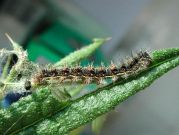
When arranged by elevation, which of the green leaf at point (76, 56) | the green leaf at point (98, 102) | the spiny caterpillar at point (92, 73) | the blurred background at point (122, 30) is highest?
the blurred background at point (122, 30)

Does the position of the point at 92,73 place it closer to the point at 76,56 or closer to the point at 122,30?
the point at 76,56

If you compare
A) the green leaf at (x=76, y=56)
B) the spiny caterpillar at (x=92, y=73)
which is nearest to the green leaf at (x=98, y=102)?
the spiny caterpillar at (x=92, y=73)

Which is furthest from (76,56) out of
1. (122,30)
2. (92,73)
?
(122,30)

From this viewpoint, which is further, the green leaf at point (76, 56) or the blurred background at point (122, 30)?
the blurred background at point (122, 30)

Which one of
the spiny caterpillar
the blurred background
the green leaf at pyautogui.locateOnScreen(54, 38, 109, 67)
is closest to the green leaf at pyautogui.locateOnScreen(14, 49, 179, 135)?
the spiny caterpillar

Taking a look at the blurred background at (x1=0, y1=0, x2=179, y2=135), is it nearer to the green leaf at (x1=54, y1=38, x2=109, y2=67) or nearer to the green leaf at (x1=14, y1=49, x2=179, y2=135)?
the green leaf at (x1=54, y1=38, x2=109, y2=67)

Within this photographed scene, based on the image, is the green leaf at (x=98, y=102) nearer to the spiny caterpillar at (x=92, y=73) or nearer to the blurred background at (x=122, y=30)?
the spiny caterpillar at (x=92, y=73)
